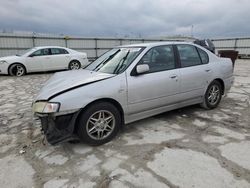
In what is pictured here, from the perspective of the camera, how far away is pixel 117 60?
3646mm

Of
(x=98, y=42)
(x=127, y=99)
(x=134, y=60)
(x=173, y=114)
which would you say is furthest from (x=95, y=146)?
(x=98, y=42)

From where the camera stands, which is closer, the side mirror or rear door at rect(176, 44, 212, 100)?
the side mirror

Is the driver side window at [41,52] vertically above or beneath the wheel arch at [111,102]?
above

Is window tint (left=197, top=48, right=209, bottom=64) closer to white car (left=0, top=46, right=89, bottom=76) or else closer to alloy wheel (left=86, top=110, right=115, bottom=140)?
alloy wheel (left=86, top=110, right=115, bottom=140)

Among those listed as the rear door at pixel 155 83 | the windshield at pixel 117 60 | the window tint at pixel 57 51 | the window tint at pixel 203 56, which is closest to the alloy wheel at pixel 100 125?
the rear door at pixel 155 83

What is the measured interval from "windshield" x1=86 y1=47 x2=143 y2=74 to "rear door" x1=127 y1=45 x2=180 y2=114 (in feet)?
0.65

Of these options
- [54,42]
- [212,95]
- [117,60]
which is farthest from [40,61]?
[212,95]

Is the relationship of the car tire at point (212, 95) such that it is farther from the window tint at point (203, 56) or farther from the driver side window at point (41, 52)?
the driver side window at point (41, 52)

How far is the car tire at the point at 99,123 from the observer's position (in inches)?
114

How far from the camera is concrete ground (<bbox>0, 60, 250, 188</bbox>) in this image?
7.54 feet

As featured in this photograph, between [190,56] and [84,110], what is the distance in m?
2.55

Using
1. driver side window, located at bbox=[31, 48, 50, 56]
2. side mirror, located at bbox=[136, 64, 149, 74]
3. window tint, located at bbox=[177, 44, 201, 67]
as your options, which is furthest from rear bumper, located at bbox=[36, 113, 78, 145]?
driver side window, located at bbox=[31, 48, 50, 56]

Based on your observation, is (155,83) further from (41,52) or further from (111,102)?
(41,52)

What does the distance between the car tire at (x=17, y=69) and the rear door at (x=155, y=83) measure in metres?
8.39
